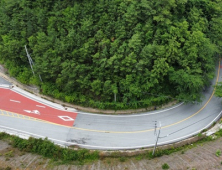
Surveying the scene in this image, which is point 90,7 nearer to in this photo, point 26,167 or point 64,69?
point 64,69

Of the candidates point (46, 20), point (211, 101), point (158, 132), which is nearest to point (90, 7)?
point (46, 20)

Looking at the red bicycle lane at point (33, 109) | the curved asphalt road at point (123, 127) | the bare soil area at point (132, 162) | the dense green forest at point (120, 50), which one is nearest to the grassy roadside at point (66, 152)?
the bare soil area at point (132, 162)

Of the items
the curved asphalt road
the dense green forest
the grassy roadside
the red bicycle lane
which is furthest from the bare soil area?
the dense green forest

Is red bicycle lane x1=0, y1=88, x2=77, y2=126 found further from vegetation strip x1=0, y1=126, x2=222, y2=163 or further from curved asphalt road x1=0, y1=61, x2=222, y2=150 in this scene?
vegetation strip x1=0, y1=126, x2=222, y2=163

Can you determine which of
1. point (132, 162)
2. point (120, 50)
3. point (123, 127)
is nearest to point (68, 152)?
point (132, 162)

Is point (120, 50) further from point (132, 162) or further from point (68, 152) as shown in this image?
point (68, 152)
